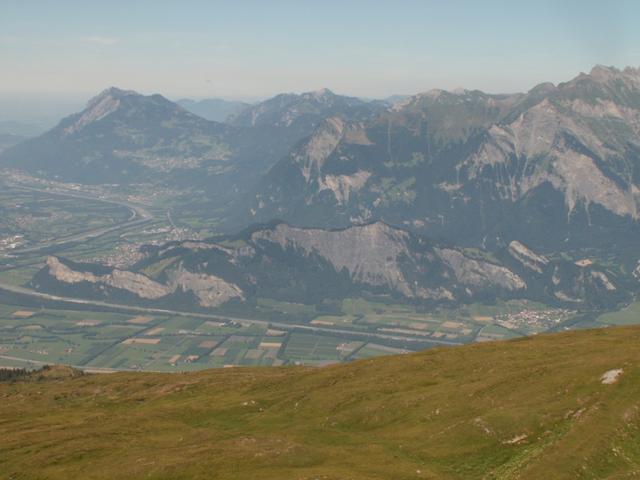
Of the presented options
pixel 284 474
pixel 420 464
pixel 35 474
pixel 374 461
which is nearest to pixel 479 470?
pixel 420 464

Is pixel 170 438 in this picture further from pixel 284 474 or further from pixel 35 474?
pixel 284 474

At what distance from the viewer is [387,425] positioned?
11494 cm

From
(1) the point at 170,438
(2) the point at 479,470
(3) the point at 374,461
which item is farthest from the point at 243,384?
(2) the point at 479,470

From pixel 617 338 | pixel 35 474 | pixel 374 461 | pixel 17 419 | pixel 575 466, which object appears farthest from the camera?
pixel 17 419

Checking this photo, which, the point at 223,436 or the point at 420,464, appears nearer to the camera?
the point at 420,464

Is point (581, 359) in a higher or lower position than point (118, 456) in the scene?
higher

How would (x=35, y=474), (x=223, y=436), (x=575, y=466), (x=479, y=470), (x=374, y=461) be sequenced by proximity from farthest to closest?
(x=223, y=436) < (x=35, y=474) < (x=374, y=461) < (x=479, y=470) < (x=575, y=466)

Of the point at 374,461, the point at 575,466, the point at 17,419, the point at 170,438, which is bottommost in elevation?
the point at 17,419

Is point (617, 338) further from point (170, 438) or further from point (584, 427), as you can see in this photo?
point (170, 438)

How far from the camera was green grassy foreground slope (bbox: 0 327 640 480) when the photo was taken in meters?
89.3

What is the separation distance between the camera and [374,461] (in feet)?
309

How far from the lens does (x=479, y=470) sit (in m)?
88.6

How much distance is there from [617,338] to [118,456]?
99112mm

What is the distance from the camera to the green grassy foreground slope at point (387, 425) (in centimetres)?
8931
